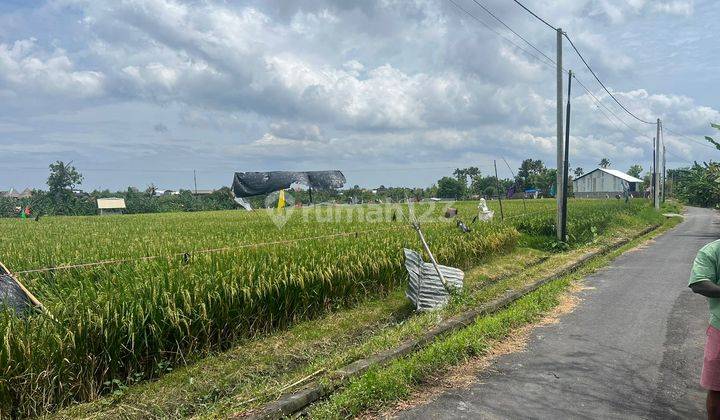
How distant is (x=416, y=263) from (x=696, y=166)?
96.1 ft

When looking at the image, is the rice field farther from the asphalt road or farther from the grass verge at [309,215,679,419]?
the asphalt road

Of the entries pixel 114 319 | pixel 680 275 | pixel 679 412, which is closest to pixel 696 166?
pixel 680 275

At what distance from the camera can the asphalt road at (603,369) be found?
4.27 metres

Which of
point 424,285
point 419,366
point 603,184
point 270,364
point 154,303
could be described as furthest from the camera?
point 603,184

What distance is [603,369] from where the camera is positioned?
5.21 meters

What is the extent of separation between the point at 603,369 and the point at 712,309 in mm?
2100

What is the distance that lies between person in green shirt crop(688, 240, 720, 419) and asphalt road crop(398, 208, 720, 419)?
91 cm

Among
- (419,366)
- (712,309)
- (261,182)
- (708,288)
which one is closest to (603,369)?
→ (419,366)

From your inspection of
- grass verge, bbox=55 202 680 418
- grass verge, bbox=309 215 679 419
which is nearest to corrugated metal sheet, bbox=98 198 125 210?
grass verge, bbox=55 202 680 418

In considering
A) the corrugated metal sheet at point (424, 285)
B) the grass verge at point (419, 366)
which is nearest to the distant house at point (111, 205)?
the corrugated metal sheet at point (424, 285)

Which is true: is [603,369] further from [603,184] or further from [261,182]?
[603,184]

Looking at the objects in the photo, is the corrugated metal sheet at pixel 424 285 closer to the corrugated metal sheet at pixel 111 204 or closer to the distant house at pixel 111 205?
the distant house at pixel 111 205

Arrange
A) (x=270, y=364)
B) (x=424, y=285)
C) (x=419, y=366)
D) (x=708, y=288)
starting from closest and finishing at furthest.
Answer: (x=708, y=288)
(x=419, y=366)
(x=270, y=364)
(x=424, y=285)

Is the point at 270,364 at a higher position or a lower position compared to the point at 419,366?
lower
